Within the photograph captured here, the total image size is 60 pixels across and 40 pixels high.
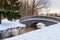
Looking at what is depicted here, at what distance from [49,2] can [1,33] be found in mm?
4709

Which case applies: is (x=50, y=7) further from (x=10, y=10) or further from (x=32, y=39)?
(x=32, y=39)

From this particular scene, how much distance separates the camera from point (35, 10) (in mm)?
6641

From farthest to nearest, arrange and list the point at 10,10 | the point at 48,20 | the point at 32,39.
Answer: the point at 48,20, the point at 10,10, the point at 32,39

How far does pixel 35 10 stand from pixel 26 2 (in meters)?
0.62

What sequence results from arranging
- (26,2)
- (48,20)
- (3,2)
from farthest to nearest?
1. (26,2)
2. (48,20)
3. (3,2)

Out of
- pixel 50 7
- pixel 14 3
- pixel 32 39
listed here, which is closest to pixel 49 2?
pixel 50 7

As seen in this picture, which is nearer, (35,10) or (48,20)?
(48,20)

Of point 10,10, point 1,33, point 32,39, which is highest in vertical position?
point 10,10

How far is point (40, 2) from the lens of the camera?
668cm

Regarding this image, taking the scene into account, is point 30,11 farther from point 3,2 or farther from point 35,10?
point 3,2

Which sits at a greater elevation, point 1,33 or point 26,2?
point 26,2

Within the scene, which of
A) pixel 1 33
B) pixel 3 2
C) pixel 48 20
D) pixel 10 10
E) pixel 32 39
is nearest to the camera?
pixel 32 39

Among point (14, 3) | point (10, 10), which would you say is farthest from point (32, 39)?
point (14, 3)

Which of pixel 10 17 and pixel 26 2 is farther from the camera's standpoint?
pixel 26 2
